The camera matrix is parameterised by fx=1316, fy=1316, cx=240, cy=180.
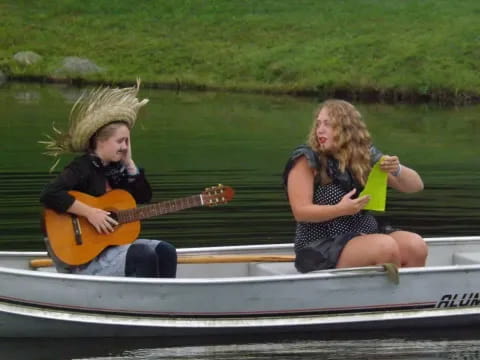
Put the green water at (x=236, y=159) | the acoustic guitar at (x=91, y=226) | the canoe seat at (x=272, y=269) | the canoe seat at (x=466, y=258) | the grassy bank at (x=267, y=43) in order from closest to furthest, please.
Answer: the acoustic guitar at (x=91, y=226)
the canoe seat at (x=272, y=269)
the canoe seat at (x=466, y=258)
the green water at (x=236, y=159)
the grassy bank at (x=267, y=43)

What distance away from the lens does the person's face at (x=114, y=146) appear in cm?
887

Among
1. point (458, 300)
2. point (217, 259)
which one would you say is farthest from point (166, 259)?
point (458, 300)

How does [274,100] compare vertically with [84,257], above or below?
below

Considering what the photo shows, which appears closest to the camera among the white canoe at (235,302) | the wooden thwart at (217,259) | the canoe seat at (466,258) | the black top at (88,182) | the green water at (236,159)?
the white canoe at (235,302)

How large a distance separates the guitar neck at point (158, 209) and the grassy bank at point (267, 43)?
28184mm

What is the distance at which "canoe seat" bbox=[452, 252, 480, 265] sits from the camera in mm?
10197

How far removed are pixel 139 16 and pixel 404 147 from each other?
2864 cm

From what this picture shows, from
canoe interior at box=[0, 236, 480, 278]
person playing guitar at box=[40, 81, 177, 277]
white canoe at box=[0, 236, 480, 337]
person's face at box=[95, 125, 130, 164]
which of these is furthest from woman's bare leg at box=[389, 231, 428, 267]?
person's face at box=[95, 125, 130, 164]

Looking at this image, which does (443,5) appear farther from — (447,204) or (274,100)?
(447,204)

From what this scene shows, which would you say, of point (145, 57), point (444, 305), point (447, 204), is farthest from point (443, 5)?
point (444, 305)

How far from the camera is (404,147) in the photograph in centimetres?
2353

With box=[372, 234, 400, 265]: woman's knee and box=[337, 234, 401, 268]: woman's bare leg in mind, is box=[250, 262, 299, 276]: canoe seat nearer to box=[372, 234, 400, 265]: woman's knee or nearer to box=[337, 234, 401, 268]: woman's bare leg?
box=[337, 234, 401, 268]: woman's bare leg

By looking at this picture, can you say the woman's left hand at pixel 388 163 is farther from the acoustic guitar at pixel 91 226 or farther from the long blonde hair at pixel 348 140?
the acoustic guitar at pixel 91 226

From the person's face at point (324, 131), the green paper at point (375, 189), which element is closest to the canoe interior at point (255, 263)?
the green paper at point (375, 189)
